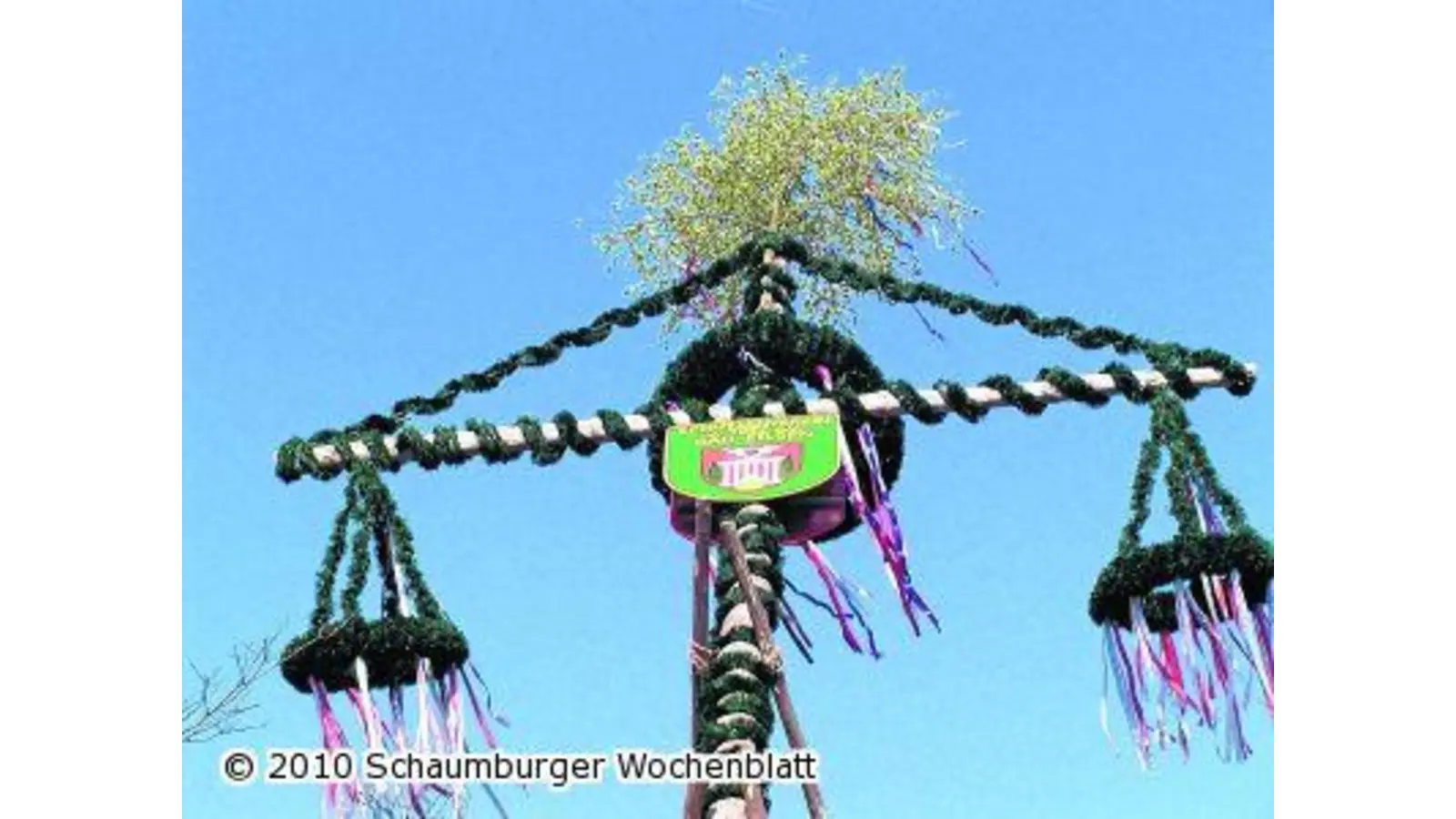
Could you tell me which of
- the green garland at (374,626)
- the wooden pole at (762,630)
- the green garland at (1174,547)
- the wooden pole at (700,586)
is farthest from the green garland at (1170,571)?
the green garland at (374,626)

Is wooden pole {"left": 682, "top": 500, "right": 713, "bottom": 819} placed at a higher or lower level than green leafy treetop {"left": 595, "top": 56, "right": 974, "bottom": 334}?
lower

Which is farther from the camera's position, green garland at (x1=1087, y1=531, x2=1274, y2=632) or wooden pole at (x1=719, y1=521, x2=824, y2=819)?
wooden pole at (x1=719, y1=521, x2=824, y2=819)

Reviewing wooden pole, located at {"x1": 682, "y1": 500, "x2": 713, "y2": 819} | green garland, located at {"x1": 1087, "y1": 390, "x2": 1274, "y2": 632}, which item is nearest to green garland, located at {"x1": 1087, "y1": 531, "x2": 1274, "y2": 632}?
green garland, located at {"x1": 1087, "y1": 390, "x2": 1274, "y2": 632}

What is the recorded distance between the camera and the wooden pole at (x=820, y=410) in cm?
523

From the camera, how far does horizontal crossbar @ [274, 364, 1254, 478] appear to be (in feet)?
17.1

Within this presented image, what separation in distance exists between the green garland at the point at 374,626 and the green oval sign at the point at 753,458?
67cm

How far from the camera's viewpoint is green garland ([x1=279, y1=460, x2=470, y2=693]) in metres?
5.12

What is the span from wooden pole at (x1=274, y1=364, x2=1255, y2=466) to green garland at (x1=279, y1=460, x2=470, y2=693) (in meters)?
0.23

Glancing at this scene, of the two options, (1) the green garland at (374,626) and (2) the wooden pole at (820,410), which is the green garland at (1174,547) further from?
(1) the green garland at (374,626)

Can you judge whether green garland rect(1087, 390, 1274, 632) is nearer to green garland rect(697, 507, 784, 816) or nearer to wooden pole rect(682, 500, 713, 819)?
green garland rect(697, 507, 784, 816)

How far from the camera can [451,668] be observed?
5145 millimetres

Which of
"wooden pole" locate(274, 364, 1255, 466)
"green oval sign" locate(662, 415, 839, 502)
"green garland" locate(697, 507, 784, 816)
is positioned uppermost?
"wooden pole" locate(274, 364, 1255, 466)
